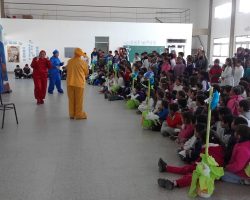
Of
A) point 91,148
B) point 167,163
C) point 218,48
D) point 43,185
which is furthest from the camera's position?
point 218,48

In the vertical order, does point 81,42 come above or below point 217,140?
above

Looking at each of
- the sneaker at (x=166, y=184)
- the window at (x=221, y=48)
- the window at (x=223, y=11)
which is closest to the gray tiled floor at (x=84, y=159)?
the sneaker at (x=166, y=184)

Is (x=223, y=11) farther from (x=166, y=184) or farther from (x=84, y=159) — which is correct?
(x=166, y=184)

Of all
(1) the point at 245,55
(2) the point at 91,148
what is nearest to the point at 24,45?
(1) the point at 245,55

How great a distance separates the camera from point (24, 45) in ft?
56.9

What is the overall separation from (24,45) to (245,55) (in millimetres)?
12071

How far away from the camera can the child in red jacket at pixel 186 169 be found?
3.66 meters

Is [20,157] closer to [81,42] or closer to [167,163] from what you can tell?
[167,163]

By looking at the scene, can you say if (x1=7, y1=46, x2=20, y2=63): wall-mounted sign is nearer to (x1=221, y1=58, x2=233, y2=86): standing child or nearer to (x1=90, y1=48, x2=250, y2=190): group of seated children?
(x1=90, y1=48, x2=250, y2=190): group of seated children

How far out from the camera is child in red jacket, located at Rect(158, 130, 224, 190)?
366 cm

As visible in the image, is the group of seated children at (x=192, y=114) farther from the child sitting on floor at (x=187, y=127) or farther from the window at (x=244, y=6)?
the window at (x=244, y=6)

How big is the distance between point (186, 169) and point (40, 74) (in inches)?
239

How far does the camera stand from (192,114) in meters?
4.97

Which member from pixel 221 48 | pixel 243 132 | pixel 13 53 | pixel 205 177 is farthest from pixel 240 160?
pixel 13 53
